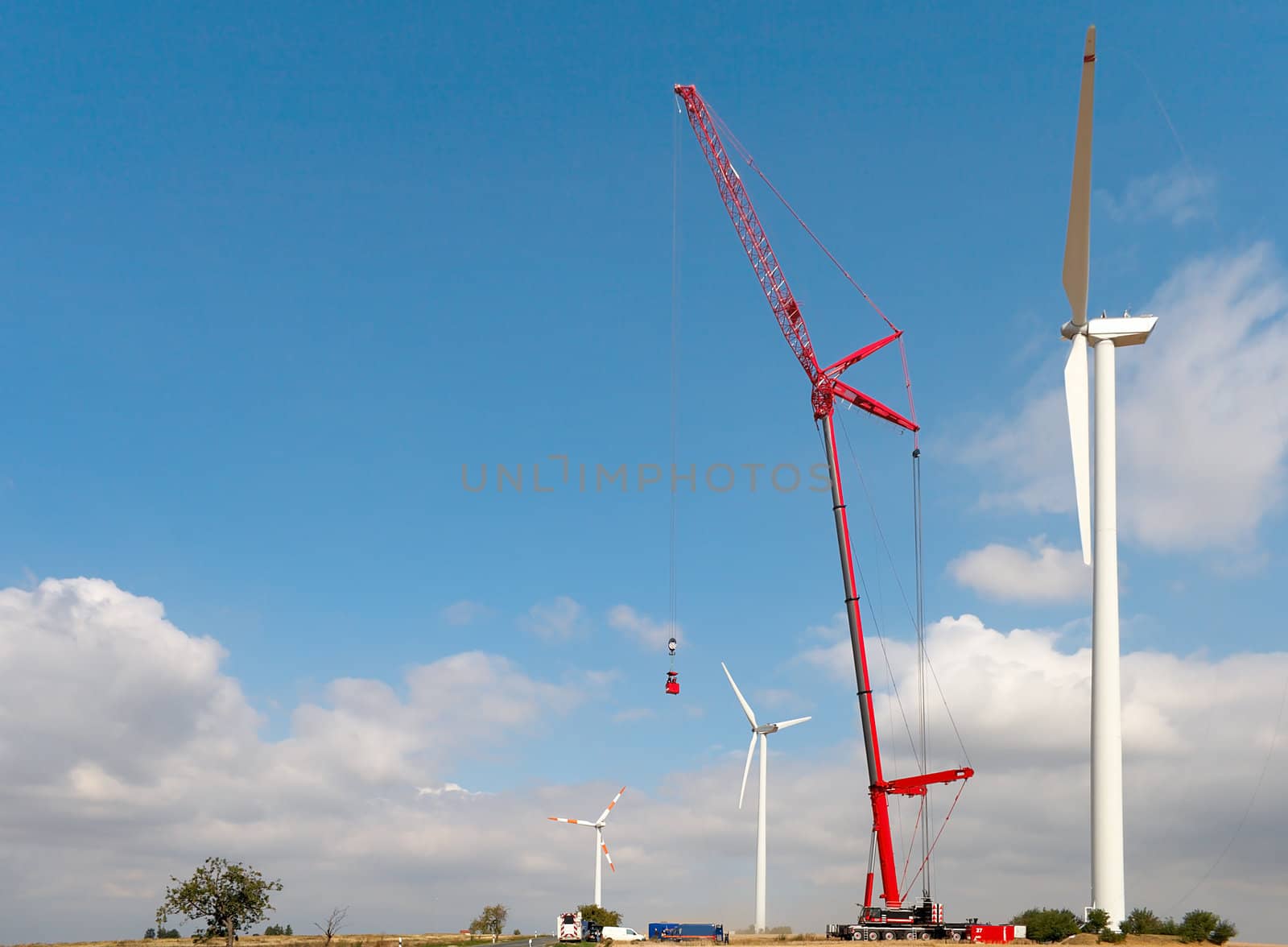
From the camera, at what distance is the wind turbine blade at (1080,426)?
8456 cm

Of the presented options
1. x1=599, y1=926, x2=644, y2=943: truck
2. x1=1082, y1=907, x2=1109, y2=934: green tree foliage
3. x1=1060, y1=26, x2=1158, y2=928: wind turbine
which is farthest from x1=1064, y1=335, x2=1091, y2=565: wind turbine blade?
x1=599, y1=926, x2=644, y2=943: truck

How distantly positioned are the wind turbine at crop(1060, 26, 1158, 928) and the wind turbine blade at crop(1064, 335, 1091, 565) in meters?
0.06

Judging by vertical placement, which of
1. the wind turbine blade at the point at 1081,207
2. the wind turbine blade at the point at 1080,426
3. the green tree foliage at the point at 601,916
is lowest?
the green tree foliage at the point at 601,916

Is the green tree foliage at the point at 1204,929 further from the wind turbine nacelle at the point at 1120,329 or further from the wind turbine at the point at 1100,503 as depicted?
the wind turbine nacelle at the point at 1120,329

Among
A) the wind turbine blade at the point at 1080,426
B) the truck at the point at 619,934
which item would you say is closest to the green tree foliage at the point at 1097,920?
the wind turbine blade at the point at 1080,426

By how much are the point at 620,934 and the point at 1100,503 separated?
74053 millimetres

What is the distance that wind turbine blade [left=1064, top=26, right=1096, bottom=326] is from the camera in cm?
7775

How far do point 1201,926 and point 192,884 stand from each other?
99.3 m

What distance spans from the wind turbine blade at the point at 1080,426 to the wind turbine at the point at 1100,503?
6 cm

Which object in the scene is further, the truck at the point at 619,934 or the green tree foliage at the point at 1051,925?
the truck at the point at 619,934

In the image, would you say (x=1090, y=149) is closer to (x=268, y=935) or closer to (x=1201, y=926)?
(x=1201, y=926)

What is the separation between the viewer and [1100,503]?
284 ft

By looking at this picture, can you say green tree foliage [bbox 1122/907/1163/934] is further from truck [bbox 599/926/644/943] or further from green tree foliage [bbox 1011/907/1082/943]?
truck [bbox 599/926/644/943]

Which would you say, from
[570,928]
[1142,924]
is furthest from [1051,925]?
[570,928]
